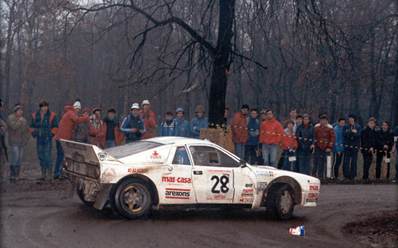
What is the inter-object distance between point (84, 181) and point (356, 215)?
5.71m

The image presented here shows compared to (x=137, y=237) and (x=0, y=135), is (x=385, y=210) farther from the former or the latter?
(x=0, y=135)

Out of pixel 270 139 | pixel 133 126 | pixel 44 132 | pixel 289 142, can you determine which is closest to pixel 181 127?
pixel 133 126

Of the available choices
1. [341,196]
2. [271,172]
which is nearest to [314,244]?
[271,172]

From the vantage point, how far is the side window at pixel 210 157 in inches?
339

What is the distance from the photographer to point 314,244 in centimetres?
712

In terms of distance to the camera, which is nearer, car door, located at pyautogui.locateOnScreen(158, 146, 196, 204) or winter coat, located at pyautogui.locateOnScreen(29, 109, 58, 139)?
car door, located at pyautogui.locateOnScreen(158, 146, 196, 204)

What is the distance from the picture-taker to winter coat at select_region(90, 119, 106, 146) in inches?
512

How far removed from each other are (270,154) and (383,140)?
14.7ft

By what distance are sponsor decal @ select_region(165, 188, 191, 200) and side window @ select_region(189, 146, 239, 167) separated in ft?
1.93

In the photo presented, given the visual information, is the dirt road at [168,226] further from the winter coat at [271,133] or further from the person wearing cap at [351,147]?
the person wearing cap at [351,147]

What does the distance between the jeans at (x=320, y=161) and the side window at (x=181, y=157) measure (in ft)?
26.1

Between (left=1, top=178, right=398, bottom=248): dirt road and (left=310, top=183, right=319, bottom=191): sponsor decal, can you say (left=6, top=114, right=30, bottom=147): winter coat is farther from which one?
(left=310, top=183, right=319, bottom=191): sponsor decal

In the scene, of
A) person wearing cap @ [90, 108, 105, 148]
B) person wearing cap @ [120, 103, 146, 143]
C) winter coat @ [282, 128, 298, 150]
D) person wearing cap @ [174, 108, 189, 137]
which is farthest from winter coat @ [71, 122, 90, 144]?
winter coat @ [282, 128, 298, 150]

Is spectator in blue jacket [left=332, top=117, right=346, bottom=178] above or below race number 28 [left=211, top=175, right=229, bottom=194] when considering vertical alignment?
above
